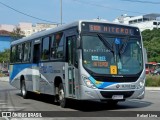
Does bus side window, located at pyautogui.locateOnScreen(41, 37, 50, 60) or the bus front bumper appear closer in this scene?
the bus front bumper

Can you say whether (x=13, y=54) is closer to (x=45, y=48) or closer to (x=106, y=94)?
(x=45, y=48)

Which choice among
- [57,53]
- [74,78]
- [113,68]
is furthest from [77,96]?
[57,53]

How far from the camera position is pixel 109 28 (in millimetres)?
14180

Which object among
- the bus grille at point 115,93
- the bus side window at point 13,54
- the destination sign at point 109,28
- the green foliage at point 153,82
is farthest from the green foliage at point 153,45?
the bus grille at point 115,93

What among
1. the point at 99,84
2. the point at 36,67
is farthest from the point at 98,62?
the point at 36,67

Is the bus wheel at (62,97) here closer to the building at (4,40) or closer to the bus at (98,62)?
the bus at (98,62)

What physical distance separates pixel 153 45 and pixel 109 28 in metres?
83.5


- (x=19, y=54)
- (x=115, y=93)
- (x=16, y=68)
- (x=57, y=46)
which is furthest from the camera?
(x=16, y=68)

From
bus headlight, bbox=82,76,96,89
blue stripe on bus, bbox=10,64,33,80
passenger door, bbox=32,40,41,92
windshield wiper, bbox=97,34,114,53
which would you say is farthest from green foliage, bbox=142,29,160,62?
bus headlight, bbox=82,76,96,89

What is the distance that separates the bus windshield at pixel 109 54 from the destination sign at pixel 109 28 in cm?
22

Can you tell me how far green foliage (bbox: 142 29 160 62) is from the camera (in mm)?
95125

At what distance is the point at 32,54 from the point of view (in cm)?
1916

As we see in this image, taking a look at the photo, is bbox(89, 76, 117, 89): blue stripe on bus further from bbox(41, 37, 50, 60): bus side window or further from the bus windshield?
bbox(41, 37, 50, 60): bus side window

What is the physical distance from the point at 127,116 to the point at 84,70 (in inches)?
88.8
